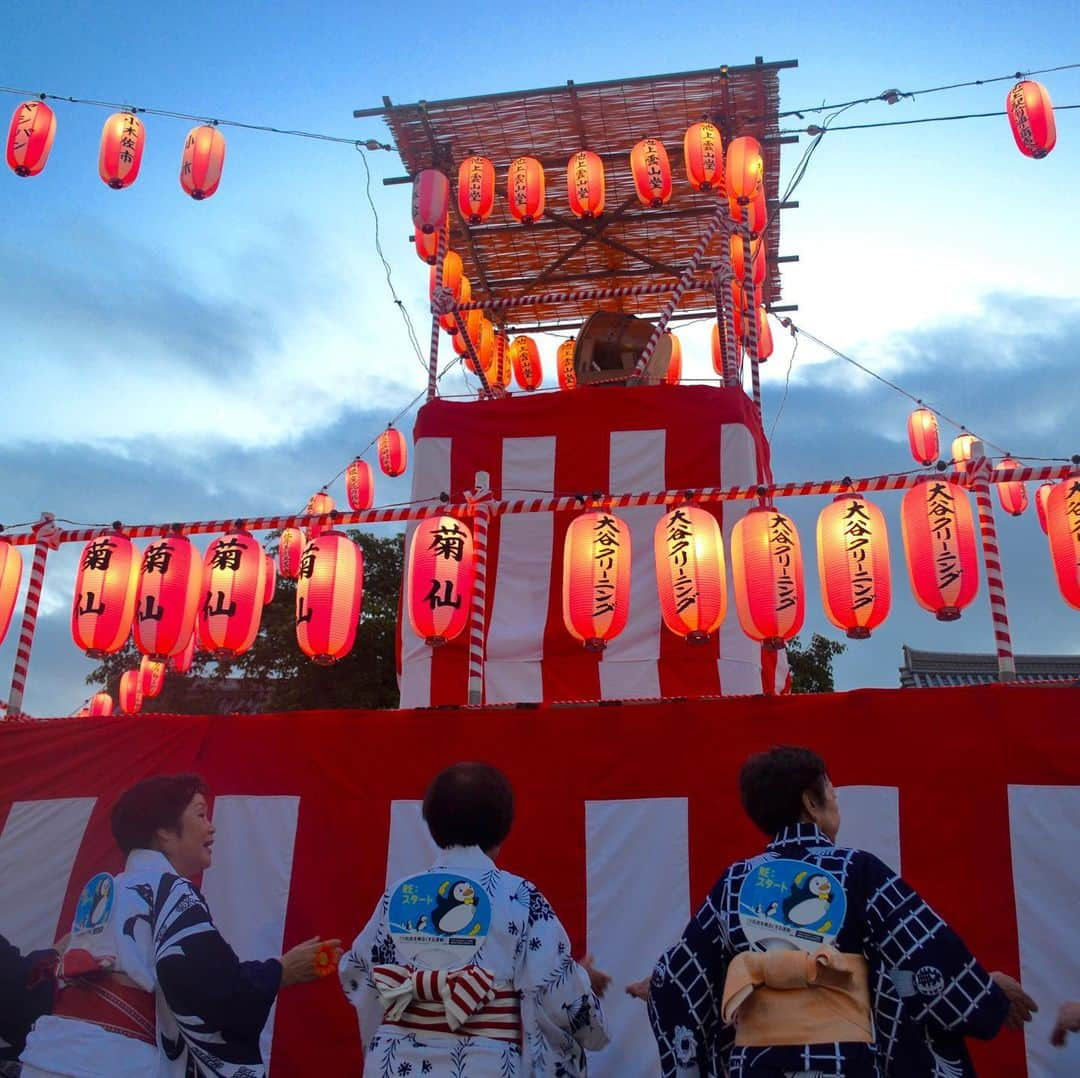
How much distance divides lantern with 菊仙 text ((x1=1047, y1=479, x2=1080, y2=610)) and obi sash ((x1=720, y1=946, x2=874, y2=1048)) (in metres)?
4.32

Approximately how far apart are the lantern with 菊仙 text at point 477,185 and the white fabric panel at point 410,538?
3179mm

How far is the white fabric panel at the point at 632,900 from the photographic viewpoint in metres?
4.20

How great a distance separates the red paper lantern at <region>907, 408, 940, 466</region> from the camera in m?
13.1

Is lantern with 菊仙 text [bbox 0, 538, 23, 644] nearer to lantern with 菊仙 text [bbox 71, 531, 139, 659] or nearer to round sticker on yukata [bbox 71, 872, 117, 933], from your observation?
lantern with 菊仙 text [bbox 71, 531, 139, 659]

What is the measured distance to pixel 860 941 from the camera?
96.7 inches

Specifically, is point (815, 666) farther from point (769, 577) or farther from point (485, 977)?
point (485, 977)

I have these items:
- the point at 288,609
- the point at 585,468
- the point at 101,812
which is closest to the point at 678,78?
the point at 585,468

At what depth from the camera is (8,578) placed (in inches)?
267

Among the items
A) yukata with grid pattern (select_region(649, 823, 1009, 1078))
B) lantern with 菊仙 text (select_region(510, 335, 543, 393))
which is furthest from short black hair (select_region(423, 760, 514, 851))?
lantern with 菊仙 text (select_region(510, 335, 543, 393))

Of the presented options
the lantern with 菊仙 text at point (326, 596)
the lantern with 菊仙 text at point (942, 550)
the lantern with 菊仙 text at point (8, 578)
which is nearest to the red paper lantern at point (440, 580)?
the lantern with 菊仙 text at point (326, 596)

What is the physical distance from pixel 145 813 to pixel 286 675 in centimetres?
1650

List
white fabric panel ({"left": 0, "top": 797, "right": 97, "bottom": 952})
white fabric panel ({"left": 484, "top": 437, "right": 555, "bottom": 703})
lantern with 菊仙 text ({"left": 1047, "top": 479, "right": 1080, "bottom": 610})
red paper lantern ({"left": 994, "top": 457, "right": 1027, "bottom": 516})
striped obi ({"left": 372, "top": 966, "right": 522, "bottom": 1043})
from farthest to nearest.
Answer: red paper lantern ({"left": 994, "top": 457, "right": 1027, "bottom": 516}), white fabric panel ({"left": 484, "top": 437, "right": 555, "bottom": 703}), lantern with 菊仙 text ({"left": 1047, "top": 479, "right": 1080, "bottom": 610}), white fabric panel ({"left": 0, "top": 797, "right": 97, "bottom": 952}), striped obi ({"left": 372, "top": 966, "right": 522, "bottom": 1043})

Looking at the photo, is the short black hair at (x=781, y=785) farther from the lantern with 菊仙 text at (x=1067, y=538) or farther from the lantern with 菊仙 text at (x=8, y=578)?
the lantern with 菊仙 text at (x=8, y=578)

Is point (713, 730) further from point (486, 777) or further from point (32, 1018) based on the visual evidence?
point (32, 1018)
